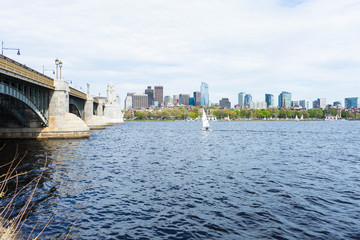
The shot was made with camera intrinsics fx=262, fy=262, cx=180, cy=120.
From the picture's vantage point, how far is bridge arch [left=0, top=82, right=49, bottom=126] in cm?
3359

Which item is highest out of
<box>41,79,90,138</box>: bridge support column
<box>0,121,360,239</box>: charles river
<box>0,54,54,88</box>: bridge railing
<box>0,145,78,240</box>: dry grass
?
<box>0,54,54,88</box>: bridge railing

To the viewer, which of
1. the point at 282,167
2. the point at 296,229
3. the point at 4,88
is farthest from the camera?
the point at 4,88

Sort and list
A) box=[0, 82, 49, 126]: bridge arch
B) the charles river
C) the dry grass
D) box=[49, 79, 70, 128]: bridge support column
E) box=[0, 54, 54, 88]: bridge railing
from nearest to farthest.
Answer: the dry grass < the charles river < box=[0, 54, 54, 88]: bridge railing < box=[0, 82, 49, 126]: bridge arch < box=[49, 79, 70, 128]: bridge support column

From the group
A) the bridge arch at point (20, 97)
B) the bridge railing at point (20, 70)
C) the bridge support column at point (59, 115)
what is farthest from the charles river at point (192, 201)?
the bridge support column at point (59, 115)

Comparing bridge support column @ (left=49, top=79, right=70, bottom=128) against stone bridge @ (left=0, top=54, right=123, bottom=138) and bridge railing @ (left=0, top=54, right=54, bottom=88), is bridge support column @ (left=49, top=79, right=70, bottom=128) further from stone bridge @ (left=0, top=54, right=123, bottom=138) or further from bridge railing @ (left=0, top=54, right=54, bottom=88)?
bridge railing @ (left=0, top=54, right=54, bottom=88)

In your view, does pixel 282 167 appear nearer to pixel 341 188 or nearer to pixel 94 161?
pixel 341 188

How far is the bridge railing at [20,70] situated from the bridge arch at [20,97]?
7.21ft

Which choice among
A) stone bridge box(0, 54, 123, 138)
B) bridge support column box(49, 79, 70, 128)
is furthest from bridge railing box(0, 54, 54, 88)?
bridge support column box(49, 79, 70, 128)

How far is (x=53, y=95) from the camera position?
172 ft

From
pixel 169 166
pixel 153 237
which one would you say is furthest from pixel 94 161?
pixel 153 237

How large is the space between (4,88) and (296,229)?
36.4m

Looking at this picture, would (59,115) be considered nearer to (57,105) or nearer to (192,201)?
(57,105)

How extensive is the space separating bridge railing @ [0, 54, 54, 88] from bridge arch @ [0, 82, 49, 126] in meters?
2.20

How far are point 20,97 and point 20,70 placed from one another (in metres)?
4.29
